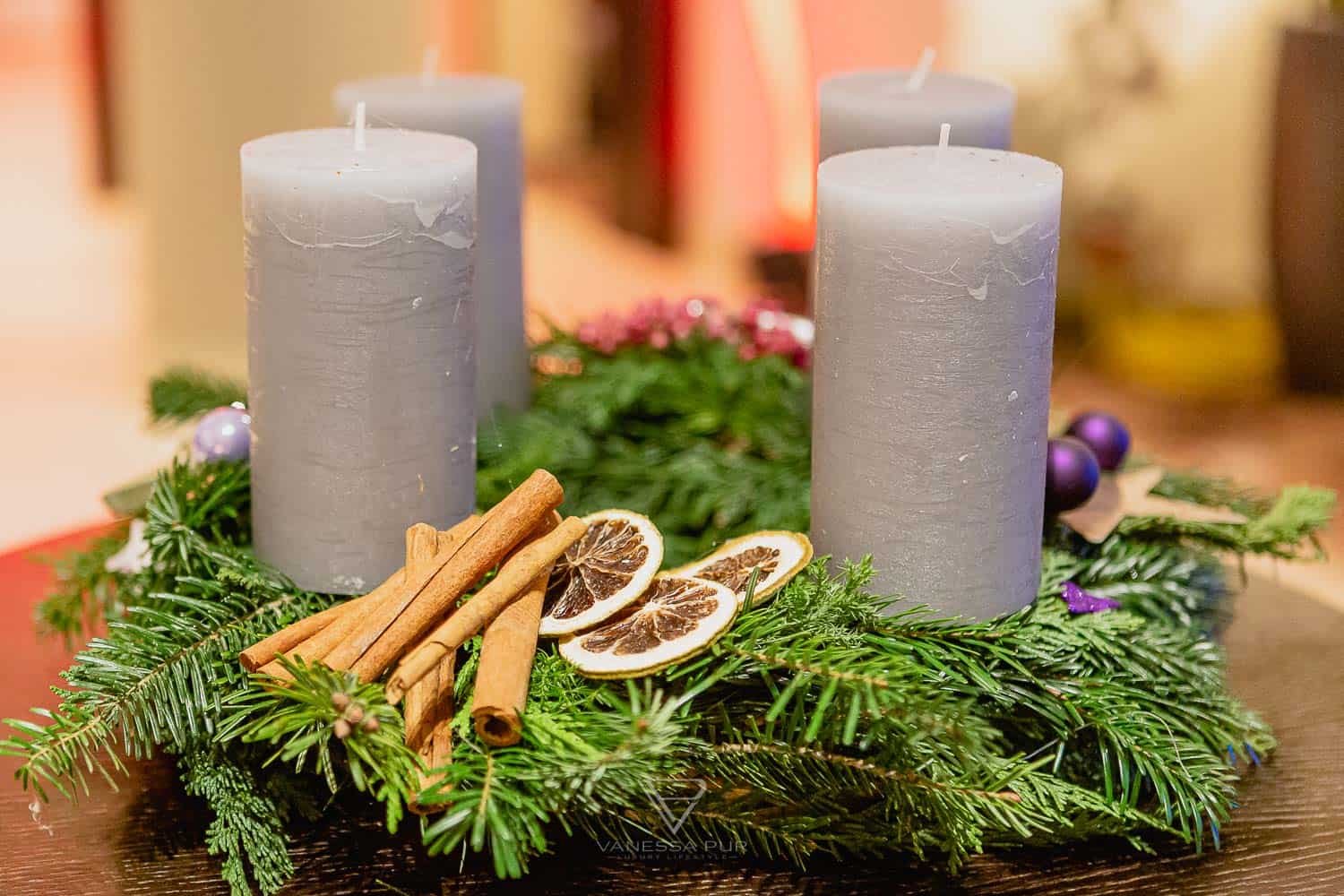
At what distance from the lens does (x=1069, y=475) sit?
875mm

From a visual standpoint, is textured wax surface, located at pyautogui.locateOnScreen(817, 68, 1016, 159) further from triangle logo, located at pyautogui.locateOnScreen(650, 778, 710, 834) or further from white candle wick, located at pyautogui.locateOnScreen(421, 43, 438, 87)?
triangle logo, located at pyautogui.locateOnScreen(650, 778, 710, 834)

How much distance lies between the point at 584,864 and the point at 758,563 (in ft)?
0.55

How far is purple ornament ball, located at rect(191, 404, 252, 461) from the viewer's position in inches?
36.4

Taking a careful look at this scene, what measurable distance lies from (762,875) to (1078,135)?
2071 millimetres

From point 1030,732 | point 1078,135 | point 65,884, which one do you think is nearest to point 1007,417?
point 1030,732

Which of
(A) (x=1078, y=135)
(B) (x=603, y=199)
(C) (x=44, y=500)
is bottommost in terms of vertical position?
(C) (x=44, y=500)

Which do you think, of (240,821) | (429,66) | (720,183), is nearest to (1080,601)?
(240,821)

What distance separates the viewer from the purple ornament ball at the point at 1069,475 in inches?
34.4

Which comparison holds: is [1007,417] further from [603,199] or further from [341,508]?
[603,199]

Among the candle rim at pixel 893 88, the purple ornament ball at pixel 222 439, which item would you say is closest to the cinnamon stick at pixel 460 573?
the purple ornament ball at pixel 222 439

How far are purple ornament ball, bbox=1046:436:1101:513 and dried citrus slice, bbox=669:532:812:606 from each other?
0.19 meters

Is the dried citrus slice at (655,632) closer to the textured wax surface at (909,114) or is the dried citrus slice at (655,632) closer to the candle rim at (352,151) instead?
the candle rim at (352,151)

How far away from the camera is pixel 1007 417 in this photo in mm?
735

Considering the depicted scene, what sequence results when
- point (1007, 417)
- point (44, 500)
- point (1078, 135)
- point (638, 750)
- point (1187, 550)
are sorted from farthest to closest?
point (1078, 135)
point (44, 500)
point (1187, 550)
point (1007, 417)
point (638, 750)
